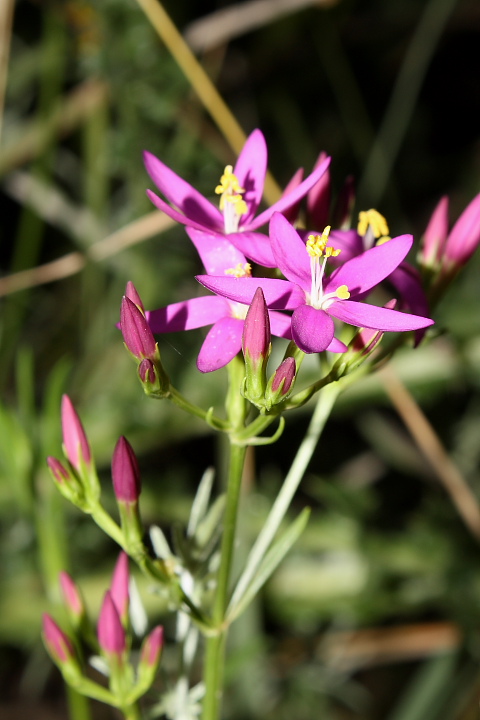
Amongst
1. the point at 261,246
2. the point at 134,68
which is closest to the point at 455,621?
the point at 261,246

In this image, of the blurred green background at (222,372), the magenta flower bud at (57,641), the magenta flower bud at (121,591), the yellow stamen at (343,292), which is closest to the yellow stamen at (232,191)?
the yellow stamen at (343,292)

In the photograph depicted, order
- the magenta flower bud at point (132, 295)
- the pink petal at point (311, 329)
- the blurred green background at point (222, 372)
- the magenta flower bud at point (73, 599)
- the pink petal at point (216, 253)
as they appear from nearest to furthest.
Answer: the pink petal at point (311, 329) → the magenta flower bud at point (132, 295) → the pink petal at point (216, 253) → the magenta flower bud at point (73, 599) → the blurred green background at point (222, 372)

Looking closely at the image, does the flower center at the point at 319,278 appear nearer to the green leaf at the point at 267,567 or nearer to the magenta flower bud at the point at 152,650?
the green leaf at the point at 267,567

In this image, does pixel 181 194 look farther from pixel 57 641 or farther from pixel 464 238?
pixel 57 641

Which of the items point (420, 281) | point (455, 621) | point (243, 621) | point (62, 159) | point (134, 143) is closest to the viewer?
point (420, 281)

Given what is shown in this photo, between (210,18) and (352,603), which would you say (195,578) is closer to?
(352,603)

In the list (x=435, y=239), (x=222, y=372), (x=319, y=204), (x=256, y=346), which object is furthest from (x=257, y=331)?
(x=222, y=372)
